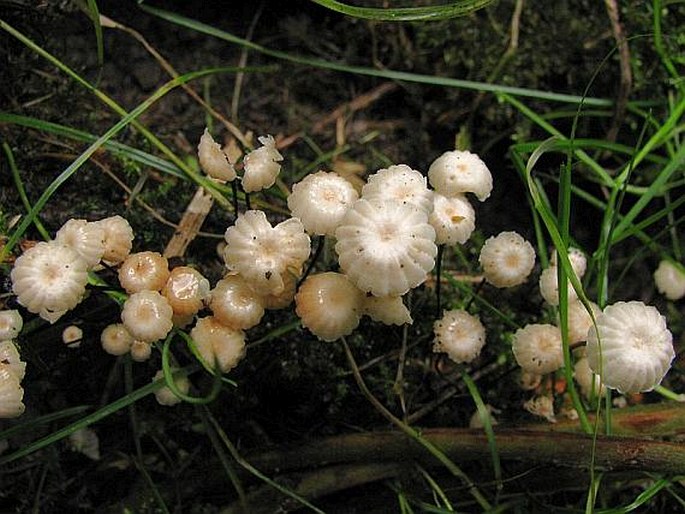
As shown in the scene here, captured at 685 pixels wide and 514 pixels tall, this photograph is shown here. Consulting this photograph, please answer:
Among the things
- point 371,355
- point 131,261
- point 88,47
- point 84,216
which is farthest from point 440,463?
point 88,47

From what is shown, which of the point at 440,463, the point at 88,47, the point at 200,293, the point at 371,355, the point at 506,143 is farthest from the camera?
the point at 506,143

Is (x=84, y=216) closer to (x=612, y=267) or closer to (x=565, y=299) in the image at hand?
(x=565, y=299)

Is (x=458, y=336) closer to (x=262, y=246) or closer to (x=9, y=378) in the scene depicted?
(x=262, y=246)

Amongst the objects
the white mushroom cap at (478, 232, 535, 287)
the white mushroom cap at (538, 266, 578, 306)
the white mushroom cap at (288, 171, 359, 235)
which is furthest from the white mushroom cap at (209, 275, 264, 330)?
the white mushroom cap at (538, 266, 578, 306)

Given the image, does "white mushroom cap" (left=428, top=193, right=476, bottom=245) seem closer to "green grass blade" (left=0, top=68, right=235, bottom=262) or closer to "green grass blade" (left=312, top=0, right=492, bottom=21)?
"green grass blade" (left=312, top=0, right=492, bottom=21)

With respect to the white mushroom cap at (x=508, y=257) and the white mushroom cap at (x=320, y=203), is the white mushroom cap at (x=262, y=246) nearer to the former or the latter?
the white mushroom cap at (x=320, y=203)

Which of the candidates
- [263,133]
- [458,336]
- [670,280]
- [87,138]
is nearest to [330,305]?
[458,336]
